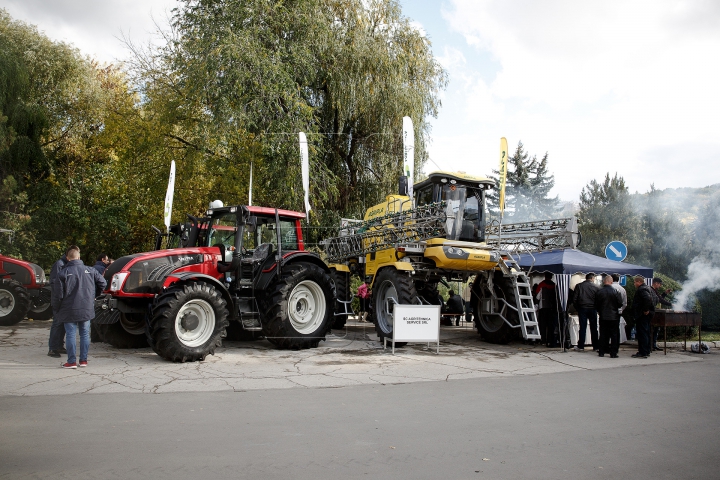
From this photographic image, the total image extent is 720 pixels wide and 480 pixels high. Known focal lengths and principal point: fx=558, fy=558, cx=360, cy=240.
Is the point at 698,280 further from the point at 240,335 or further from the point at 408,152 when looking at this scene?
the point at 240,335

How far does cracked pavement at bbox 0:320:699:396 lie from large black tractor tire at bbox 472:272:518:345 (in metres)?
0.29

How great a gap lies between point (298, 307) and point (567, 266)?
19.3 ft

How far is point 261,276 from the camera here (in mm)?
10531

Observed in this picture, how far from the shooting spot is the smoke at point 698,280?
17.1 m

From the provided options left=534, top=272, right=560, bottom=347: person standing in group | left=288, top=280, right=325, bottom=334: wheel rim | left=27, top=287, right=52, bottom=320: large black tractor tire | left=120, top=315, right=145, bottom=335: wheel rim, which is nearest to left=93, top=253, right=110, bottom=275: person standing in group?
left=120, top=315, right=145, bottom=335: wheel rim

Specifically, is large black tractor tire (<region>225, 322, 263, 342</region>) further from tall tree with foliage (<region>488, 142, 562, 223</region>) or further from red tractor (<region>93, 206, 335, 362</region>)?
tall tree with foliage (<region>488, 142, 562, 223</region>)

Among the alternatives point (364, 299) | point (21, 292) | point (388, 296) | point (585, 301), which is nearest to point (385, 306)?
point (388, 296)

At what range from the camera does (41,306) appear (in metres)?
16.6

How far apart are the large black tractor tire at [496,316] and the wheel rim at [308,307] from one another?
13.4 feet

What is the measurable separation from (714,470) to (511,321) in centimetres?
824

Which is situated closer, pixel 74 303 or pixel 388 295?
pixel 74 303

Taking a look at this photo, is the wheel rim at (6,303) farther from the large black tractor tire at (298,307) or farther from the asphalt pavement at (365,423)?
the large black tractor tire at (298,307)

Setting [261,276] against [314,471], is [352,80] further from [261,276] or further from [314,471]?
[314,471]

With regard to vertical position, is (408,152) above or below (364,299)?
above
